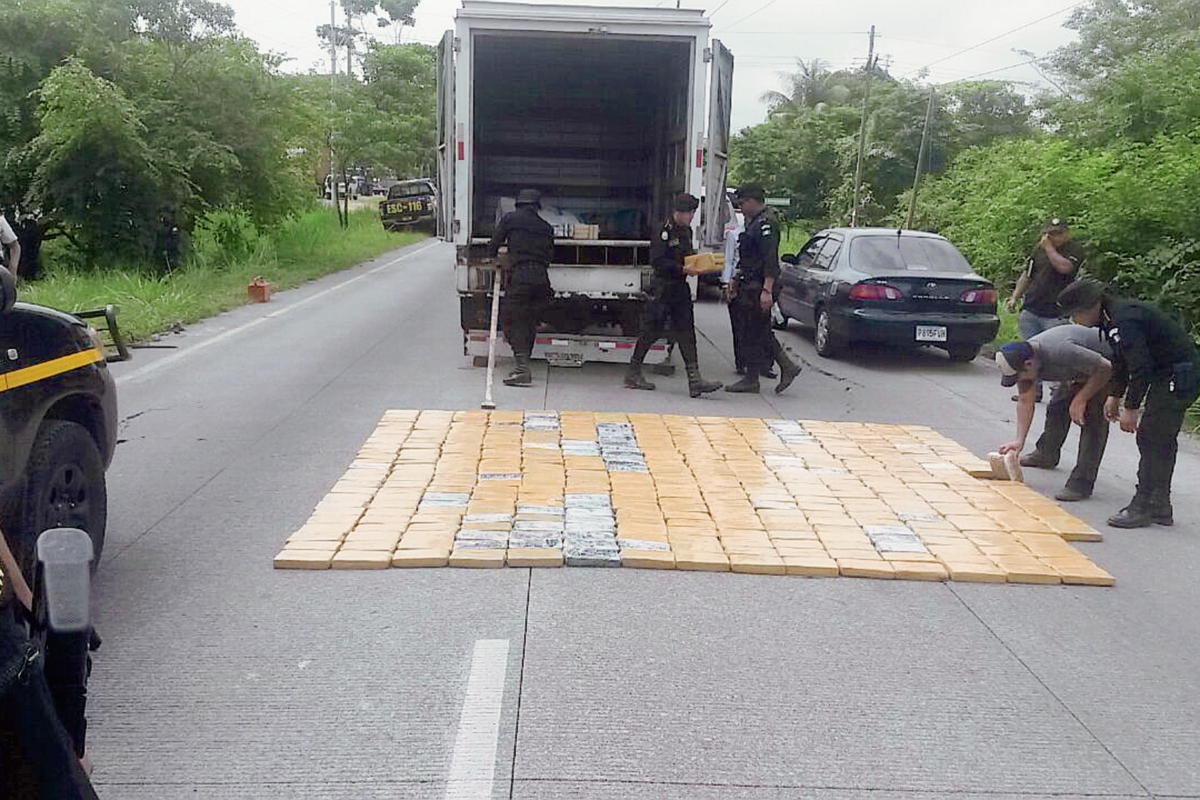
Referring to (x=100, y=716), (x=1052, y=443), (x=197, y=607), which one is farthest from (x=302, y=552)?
(x=1052, y=443)

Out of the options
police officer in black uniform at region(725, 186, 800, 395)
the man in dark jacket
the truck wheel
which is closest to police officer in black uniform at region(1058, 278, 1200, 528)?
police officer in black uniform at region(725, 186, 800, 395)

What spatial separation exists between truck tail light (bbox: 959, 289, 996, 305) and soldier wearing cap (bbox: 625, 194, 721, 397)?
11.6 feet

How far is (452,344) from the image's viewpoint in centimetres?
1282

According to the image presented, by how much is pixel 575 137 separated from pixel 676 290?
4351 millimetres

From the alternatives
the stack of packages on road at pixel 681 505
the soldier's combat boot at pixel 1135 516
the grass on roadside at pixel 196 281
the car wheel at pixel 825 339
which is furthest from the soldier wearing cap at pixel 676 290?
the grass on roadside at pixel 196 281

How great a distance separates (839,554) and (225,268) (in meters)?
17.7

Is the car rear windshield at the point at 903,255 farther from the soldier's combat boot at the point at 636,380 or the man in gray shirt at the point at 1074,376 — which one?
A: the man in gray shirt at the point at 1074,376

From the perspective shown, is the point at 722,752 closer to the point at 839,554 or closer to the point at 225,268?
the point at 839,554

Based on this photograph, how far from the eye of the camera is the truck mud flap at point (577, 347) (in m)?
10.6

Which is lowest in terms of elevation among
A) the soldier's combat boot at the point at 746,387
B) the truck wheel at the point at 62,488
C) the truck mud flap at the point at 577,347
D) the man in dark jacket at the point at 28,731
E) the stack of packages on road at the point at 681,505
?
the soldier's combat boot at the point at 746,387

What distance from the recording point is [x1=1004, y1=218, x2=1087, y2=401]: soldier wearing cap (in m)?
9.76

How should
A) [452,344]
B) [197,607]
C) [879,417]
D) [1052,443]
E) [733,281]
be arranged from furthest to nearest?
[452,344]
[733,281]
[879,417]
[1052,443]
[197,607]

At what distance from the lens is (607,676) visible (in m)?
4.11

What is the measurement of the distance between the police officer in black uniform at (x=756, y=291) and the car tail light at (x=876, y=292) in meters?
1.99
